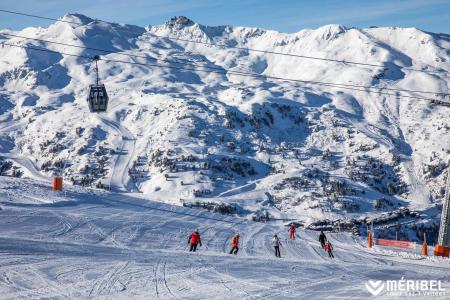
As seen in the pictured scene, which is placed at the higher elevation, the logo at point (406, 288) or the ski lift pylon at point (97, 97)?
the ski lift pylon at point (97, 97)

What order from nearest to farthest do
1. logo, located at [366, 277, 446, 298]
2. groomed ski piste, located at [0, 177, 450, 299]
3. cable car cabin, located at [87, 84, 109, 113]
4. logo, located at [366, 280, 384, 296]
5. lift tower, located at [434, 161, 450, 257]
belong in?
groomed ski piste, located at [0, 177, 450, 299], logo, located at [366, 277, 446, 298], logo, located at [366, 280, 384, 296], lift tower, located at [434, 161, 450, 257], cable car cabin, located at [87, 84, 109, 113]

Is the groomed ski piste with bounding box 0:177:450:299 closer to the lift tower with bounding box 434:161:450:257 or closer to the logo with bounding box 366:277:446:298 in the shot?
the logo with bounding box 366:277:446:298

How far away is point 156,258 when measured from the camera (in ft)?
99.6

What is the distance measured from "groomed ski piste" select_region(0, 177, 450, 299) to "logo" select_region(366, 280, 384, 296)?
1.20 feet

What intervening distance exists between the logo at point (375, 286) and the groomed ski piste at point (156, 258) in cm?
37

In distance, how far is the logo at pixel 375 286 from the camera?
24141mm

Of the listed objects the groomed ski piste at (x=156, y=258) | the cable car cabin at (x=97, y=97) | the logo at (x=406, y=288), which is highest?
the cable car cabin at (x=97, y=97)

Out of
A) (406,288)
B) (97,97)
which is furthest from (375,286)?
(97,97)

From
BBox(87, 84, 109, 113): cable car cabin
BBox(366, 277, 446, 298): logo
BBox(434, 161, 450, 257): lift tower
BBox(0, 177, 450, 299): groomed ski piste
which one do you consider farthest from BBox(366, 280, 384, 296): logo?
BBox(87, 84, 109, 113): cable car cabin

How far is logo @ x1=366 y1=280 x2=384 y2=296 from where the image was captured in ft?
79.2

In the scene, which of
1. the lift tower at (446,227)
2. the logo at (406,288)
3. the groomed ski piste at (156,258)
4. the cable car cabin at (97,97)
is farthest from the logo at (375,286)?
the cable car cabin at (97,97)

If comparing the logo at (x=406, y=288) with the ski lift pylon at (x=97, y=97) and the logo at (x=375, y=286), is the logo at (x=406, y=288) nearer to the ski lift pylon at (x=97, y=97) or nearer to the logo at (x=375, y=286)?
the logo at (x=375, y=286)

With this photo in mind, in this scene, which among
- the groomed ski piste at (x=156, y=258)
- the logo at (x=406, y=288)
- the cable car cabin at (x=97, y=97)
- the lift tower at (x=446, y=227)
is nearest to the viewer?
the groomed ski piste at (x=156, y=258)

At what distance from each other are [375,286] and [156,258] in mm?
11106
